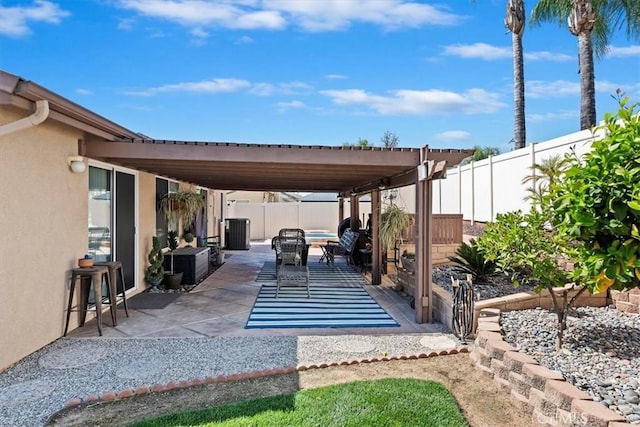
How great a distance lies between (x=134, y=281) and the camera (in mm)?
7777

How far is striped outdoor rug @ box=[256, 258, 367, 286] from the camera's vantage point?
31.6 ft

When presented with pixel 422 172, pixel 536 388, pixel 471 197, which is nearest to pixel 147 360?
pixel 536 388

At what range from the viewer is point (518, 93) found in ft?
51.1

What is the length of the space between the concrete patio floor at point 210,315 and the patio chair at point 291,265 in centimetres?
63

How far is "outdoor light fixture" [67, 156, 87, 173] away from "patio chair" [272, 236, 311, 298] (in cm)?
383

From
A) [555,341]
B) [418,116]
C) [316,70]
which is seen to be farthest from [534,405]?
[418,116]

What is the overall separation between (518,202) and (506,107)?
14367mm

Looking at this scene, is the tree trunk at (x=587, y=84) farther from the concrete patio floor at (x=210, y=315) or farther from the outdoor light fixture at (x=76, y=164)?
the outdoor light fixture at (x=76, y=164)

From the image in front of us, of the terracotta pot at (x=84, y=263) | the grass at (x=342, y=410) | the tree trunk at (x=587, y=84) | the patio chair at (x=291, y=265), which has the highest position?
the tree trunk at (x=587, y=84)

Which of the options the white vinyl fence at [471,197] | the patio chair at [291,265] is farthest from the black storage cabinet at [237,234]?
the patio chair at [291,265]

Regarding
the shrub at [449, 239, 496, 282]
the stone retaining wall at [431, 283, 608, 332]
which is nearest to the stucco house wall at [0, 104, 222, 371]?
the stone retaining wall at [431, 283, 608, 332]

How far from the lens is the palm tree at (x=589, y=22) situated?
41.5ft

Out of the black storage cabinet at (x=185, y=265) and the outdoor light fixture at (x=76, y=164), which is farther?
the black storage cabinet at (x=185, y=265)

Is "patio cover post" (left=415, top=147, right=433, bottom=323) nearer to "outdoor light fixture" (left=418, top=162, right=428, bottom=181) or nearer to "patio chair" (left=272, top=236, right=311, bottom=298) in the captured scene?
"outdoor light fixture" (left=418, top=162, right=428, bottom=181)
